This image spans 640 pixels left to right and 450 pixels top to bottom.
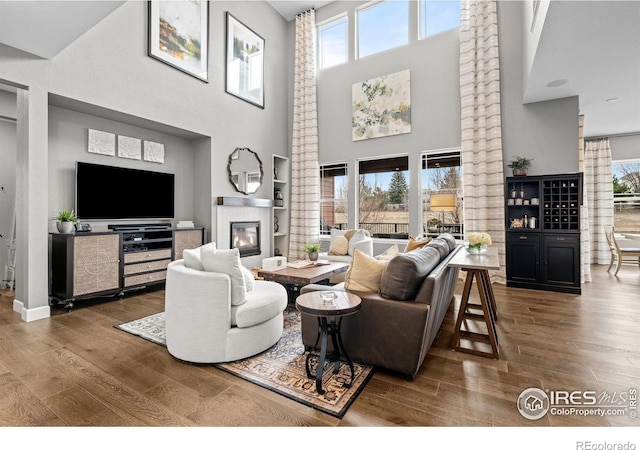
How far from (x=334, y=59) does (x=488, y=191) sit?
432 centimetres

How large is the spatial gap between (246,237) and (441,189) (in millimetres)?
3795

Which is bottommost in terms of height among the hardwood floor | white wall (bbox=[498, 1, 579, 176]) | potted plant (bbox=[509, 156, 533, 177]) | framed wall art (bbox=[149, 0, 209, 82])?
the hardwood floor

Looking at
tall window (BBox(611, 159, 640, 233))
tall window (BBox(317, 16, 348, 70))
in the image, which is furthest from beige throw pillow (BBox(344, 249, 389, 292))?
tall window (BBox(611, 159, 640, 233))

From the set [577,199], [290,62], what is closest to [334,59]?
[290,62]

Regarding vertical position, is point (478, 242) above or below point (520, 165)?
below

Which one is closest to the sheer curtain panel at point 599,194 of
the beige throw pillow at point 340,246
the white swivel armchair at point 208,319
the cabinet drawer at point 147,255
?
the beige throw pillow at point 340,246

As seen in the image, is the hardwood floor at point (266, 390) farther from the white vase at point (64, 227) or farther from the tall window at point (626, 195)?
the tall window at point (626, 195)

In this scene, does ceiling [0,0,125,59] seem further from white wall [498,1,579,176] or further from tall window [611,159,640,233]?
tall window [611,159,640,233]

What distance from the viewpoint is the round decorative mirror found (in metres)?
5.76

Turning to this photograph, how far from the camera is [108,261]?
394 cm

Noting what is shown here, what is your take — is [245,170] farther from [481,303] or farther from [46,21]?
[481,303]

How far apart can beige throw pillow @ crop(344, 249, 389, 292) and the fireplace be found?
3768 mm

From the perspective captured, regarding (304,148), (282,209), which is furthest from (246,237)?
(304,148)

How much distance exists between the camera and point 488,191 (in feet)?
16.3
